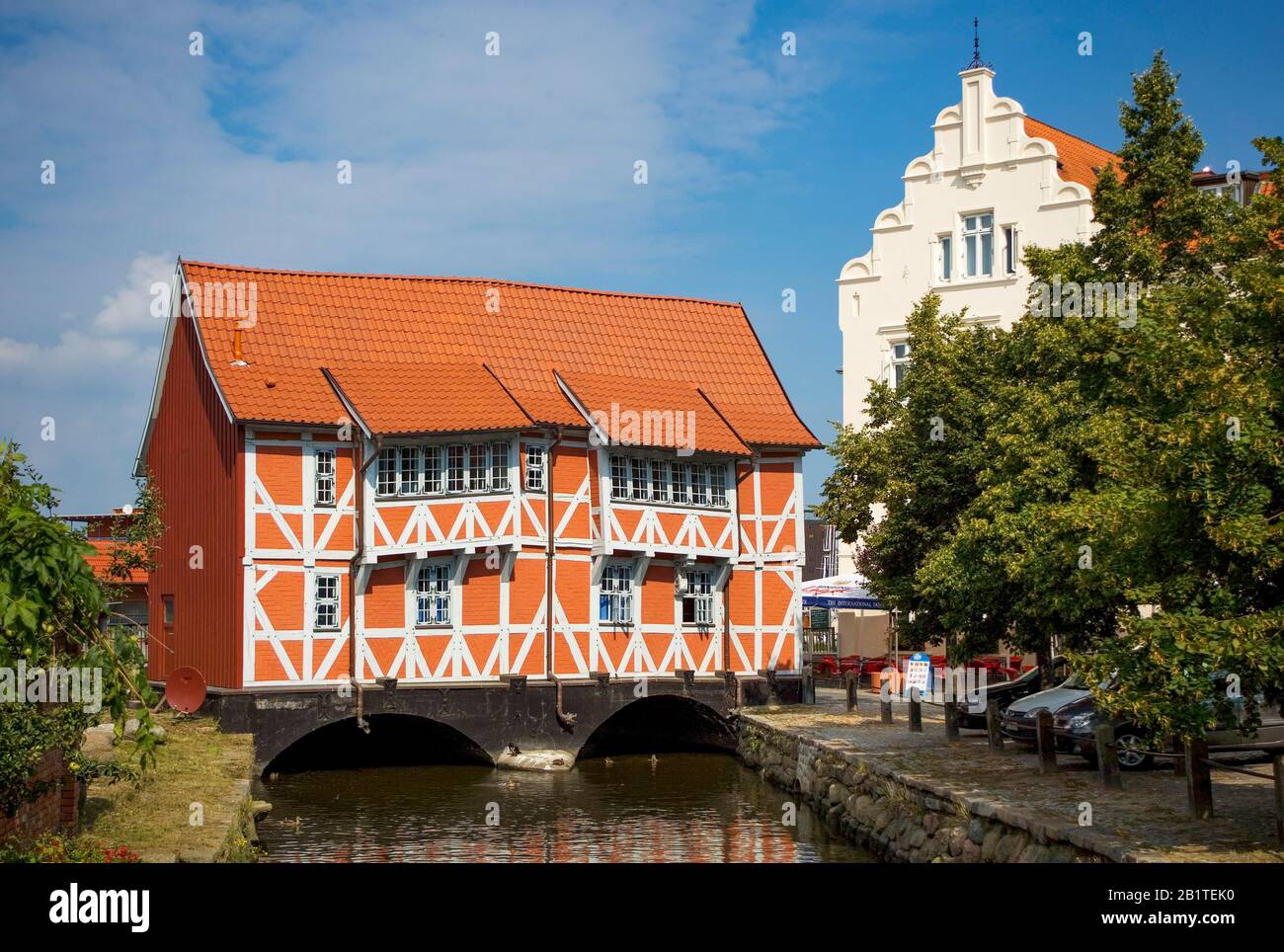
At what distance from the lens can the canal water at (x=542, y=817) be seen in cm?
2306

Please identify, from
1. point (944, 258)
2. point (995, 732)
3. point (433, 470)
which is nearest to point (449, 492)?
point (433, 470)

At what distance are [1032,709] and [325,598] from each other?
15603 mm

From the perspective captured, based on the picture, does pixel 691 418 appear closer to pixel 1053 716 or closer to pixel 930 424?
pixel 930 424

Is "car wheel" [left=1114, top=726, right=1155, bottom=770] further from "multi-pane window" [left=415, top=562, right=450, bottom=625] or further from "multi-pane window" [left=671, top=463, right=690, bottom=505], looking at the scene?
"multi-pane window" [left=415, top=562, right=450, bottom=625]

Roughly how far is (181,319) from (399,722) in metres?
10.8

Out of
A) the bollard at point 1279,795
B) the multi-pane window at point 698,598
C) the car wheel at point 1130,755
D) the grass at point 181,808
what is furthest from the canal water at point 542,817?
the bollard at point 1279,795

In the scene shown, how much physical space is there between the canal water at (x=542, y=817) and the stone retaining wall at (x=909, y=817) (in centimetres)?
44

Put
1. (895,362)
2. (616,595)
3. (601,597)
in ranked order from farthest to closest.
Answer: (895,362)
(616,595)
(601,597)

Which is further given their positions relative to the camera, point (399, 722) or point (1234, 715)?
point (399, 722)

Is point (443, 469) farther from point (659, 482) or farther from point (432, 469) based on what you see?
point (659, 482)

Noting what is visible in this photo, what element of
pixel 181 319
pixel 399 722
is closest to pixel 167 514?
pixel 181 319

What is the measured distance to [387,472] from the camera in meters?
33.8
